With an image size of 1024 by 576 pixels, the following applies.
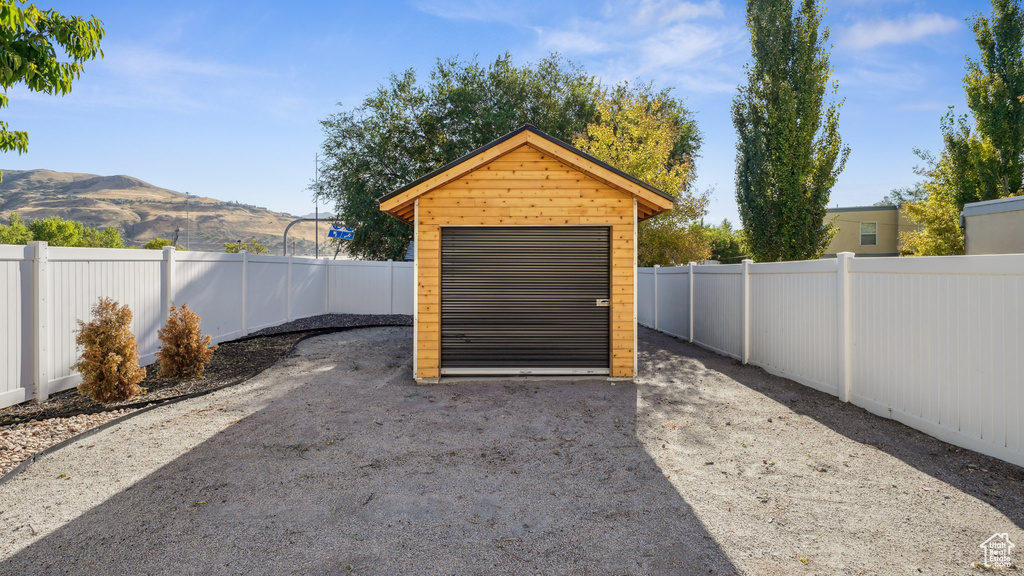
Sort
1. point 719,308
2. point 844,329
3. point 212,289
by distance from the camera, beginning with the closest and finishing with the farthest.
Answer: point 844,329, point 212,289, point 719,308

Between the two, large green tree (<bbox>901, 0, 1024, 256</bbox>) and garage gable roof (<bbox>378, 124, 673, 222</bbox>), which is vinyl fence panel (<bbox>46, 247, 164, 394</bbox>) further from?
large green tree (<bbox>901, 0, 1024, 256</bbox>)

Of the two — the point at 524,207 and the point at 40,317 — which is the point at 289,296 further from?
the point at 524,207

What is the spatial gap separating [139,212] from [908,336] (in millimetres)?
125119

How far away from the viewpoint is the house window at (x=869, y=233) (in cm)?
2923

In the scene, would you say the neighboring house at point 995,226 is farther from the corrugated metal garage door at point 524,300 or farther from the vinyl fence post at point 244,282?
the vinyl fence post at point 244,282

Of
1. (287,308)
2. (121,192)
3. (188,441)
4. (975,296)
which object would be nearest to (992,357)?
(975,296)

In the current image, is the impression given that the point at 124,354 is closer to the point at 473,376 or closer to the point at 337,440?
the point at 337,440

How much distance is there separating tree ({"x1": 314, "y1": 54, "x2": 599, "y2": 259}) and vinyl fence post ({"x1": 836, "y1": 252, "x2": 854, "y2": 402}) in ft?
59.6

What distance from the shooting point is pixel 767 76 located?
52.4 feet

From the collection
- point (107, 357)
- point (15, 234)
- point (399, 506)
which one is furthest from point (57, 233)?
point (399, 506)

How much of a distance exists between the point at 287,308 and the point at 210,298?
4.33 meters

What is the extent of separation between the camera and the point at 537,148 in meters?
7.53

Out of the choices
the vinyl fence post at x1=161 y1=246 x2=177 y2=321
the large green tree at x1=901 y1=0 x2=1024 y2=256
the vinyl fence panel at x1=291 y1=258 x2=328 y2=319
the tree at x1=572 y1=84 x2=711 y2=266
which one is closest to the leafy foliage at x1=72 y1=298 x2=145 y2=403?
the vinyl fence post at x1=161 y1=246 x2=177 y2=321

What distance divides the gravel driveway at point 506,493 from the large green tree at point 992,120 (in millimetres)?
16545
